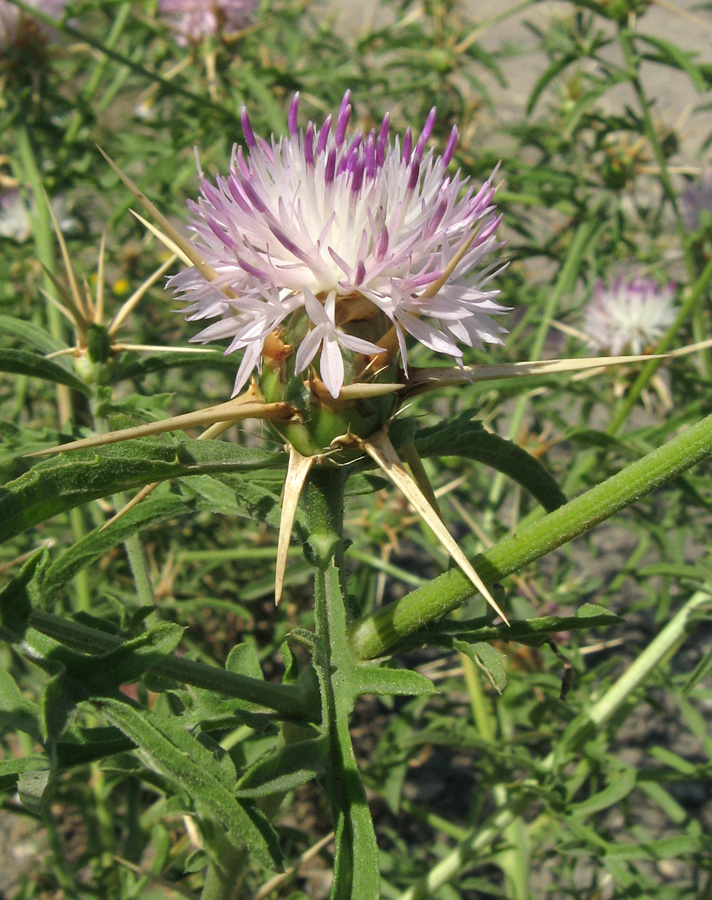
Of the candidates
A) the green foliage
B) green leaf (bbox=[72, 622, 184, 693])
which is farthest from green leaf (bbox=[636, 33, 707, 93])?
green leaf (bbox=[72, 622, 184, 693])

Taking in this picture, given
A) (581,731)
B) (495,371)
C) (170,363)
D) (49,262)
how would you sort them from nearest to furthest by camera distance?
(495,371) < (170,363) < (581,731) < (49,262)

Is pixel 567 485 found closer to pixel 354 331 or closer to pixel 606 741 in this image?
pixel 606 741

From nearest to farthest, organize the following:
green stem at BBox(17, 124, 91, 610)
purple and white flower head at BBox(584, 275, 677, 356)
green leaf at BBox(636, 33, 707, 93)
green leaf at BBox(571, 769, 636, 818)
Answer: green leaf at BBox(571, 769, 636, 818), green stem at BBox(17, 124, 91, 610), green leaf at BBox(636, 33, 707, 93), purple and white flower head at BBox(584, 275, 677, 356)

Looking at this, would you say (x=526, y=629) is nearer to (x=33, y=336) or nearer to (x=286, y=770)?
(x=286, y=770)

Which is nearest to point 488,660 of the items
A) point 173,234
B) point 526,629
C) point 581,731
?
point 526,629

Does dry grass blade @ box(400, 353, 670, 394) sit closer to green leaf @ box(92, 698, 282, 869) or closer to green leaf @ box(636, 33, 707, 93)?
green leaf @ box(92, 698, 282, 869)

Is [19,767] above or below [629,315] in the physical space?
below
